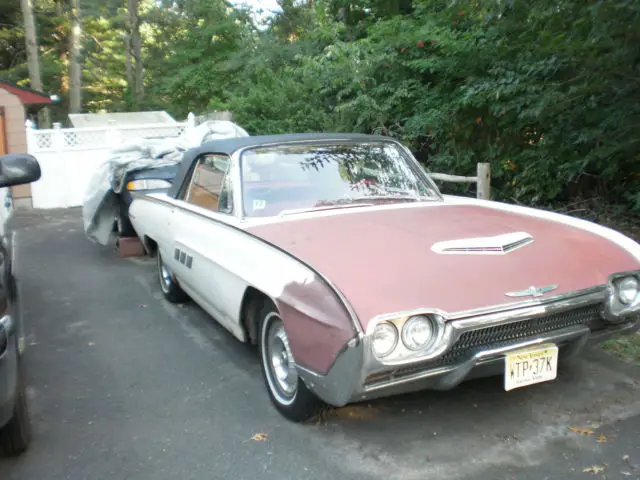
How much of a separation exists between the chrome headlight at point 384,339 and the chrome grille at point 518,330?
30 centimetres

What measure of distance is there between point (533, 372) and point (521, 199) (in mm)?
4985

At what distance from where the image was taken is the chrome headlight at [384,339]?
266cm

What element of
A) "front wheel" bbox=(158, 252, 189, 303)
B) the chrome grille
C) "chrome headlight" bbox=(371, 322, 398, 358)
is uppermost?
"chrome headlight" bbox=(371, 322, 398, 358)

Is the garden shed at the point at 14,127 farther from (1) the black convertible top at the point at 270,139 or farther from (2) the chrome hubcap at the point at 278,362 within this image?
(2) the chrome hubcap at the point at 278,362

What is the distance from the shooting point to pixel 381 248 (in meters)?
3.23

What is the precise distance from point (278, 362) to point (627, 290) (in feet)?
6.59

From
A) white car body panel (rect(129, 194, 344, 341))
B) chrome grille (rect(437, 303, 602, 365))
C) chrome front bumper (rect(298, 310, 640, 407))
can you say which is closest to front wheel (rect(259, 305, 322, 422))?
white car body panel (rect(129, 194, 344, 341))

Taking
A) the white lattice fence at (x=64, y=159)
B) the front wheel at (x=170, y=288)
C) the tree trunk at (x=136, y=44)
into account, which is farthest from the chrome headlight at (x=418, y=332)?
the tree trunk at (x=136, y=44)

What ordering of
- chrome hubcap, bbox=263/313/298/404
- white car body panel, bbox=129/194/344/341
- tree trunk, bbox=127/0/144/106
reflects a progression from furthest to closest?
tree trunk, bbox=127/0/144/106, chrome hubcap, bbox=263/313/298/404, white car body panel, bbox=129/194/344/341

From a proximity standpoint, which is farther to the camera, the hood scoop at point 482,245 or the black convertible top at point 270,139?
the black convertible top at point 270,139

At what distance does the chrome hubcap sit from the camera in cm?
340

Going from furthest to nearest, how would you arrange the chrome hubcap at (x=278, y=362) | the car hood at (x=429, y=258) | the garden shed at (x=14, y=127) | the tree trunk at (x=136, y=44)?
the tree trunk at (x=136, y=44), the garden shed at (x=14, y=127), the chrome hubcap at (x=278, y=362), the car hood at (x=429, y=258)

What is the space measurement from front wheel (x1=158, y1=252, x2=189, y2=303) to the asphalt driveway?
36.6 inches

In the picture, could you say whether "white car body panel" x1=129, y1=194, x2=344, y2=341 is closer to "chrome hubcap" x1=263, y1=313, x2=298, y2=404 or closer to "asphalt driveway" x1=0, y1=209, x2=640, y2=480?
"chrome hubcap" x1=263, y1=313, x2=298, y2=404
